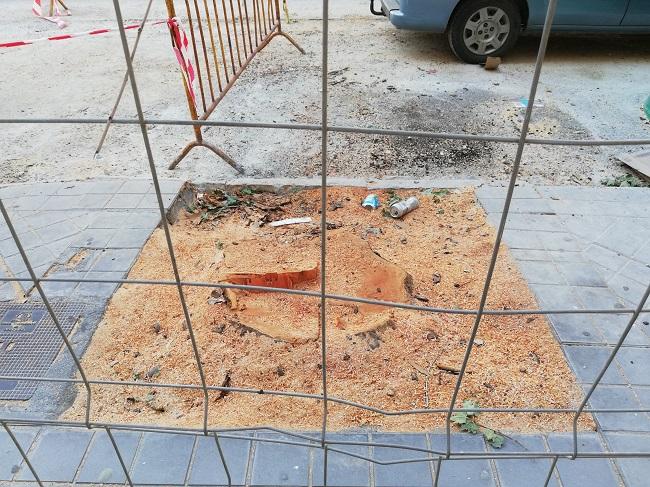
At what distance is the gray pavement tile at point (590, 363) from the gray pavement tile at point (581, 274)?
0.52m

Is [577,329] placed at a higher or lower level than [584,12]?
lower

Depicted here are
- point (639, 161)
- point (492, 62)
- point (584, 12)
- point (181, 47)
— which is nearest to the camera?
point (181, 47)

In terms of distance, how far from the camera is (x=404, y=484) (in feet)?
6.22

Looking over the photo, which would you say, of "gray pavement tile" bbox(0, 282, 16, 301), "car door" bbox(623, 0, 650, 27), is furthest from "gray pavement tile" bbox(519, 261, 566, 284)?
"car door" bbox(623, 0, 650, 27)

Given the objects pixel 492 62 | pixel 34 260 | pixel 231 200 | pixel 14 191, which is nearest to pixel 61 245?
pixel 34 260

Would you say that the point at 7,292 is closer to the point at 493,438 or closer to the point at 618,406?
the point at 493,438

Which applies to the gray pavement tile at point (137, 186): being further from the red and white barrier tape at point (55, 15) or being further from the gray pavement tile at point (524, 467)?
the red and white barrier tape at point (55, 15)

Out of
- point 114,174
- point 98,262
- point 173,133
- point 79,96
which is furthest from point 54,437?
point 79,96

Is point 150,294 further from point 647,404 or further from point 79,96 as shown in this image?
point 79,96

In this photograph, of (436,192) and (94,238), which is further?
(436,192)

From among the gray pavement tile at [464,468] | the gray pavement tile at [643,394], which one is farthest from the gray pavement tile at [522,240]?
the gray pavement tile at [464,468]

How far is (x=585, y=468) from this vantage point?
1.93 m

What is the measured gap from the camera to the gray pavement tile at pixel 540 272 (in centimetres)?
287

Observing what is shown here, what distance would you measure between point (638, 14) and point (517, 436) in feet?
19.0
